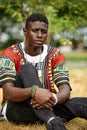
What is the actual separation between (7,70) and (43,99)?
62 cm

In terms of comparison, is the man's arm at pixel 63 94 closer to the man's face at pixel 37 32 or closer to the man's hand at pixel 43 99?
the man's hand at pixel 43 99

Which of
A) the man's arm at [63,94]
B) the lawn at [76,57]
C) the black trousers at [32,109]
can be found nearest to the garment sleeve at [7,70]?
the black trousers at [32,109]

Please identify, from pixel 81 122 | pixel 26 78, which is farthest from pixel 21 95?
pixel 81 122

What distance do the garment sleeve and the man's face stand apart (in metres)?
0.35

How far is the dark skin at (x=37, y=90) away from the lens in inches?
186

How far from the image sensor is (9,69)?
509cm

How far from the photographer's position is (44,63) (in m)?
5.30

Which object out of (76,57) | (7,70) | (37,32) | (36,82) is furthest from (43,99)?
(76,57)

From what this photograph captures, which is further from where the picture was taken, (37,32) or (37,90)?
(37,32)

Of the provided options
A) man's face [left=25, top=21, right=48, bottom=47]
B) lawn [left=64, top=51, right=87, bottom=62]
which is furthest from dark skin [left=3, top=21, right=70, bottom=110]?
lawn [left=64, top=51, right=87, bottom=62]

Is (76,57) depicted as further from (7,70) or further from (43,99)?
(43,99)

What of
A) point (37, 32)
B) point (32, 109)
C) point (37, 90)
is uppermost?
point (37, 32)

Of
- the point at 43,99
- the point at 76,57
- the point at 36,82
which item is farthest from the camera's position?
the point at 76,57

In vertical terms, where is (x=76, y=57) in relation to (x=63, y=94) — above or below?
below
